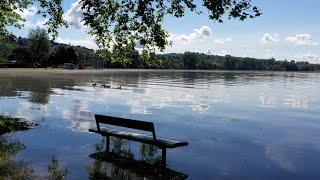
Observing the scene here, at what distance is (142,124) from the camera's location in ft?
45.8

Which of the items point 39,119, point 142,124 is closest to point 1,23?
point 39,119

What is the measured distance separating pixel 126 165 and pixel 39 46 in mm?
160666

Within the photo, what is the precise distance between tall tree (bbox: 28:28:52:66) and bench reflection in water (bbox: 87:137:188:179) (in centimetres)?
15709

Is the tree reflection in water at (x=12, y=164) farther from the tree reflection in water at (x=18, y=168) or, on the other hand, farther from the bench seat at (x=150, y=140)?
the bench seat at (x=150, y=140)

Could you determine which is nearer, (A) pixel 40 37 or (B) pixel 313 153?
(B) pixel 313 153

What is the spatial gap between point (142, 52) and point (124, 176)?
345 cm

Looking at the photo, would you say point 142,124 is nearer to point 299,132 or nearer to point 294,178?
point 294,178

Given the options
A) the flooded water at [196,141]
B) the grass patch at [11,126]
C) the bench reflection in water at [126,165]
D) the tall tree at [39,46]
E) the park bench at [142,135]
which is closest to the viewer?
the bench reflection in water at [126,165]

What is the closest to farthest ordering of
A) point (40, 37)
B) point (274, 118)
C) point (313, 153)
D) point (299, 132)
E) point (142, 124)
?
1. point (142, 124)
2. point (313, 153)
3. point (299, 132)
4. point (274, 118)
5. point (40, 37)

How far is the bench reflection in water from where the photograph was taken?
1223 centimetres

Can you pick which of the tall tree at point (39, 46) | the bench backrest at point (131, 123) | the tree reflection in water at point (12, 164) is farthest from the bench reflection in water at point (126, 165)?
the tall tree at point (39, 46)

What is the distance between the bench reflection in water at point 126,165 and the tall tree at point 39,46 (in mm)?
Answer: 157091

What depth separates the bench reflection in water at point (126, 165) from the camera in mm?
12227

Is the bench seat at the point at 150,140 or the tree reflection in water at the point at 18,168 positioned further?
the bench seat at the point at 150,140
